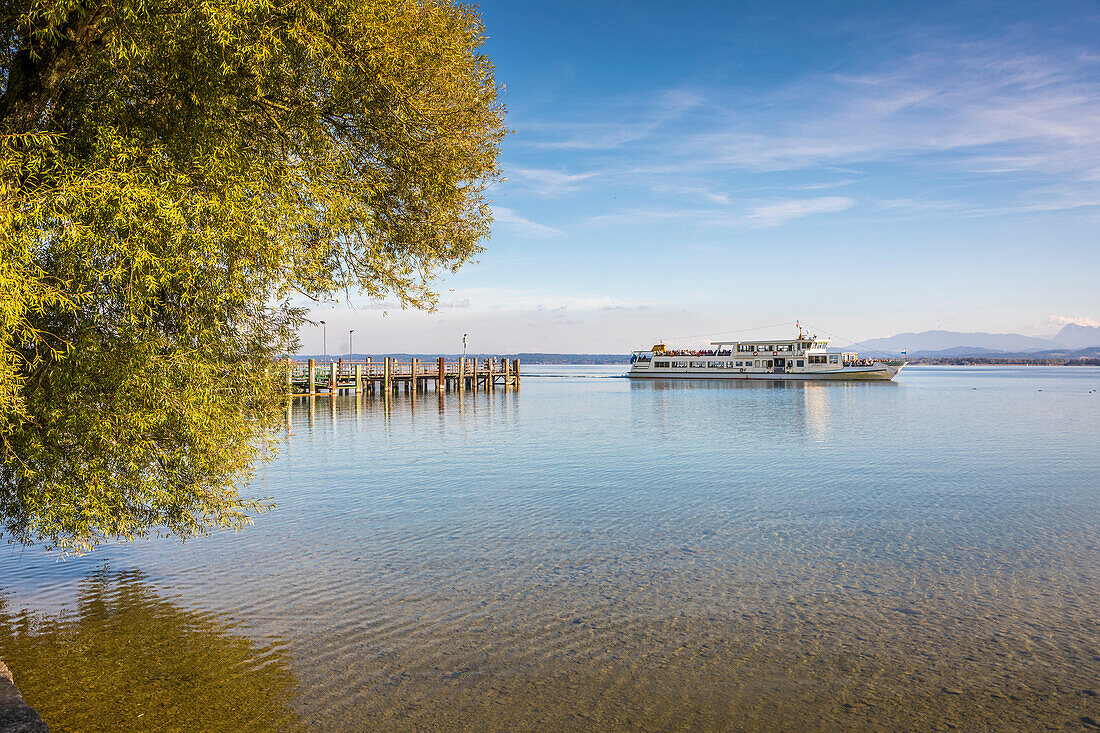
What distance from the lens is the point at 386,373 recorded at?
58.7 m

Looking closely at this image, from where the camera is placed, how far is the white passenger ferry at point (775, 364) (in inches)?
3524

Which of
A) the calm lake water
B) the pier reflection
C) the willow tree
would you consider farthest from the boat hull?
the willow tree

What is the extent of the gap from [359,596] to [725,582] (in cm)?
543

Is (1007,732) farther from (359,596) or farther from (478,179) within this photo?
(478,179)

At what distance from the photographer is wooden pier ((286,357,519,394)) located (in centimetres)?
5616

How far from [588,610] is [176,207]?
6.94 meters

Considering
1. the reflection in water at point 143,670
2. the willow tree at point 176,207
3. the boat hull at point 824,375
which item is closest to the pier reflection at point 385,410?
the reflection in water at point 143,670

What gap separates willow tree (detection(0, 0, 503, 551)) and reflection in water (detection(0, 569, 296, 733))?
120cm

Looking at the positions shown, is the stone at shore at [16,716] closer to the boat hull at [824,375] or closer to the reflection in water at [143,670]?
the reflection in water at [143,670]

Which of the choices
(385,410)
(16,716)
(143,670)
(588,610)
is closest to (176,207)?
(16,716)

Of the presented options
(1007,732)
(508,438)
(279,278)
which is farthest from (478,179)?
(508,438)

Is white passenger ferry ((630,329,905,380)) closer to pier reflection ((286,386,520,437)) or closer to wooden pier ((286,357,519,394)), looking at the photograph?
wooden pier ((286,357,519,394))

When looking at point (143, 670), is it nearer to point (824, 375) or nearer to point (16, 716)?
point (16, 716)

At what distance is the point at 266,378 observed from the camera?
9727 mm
